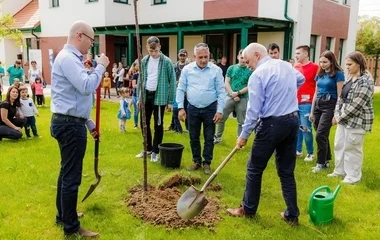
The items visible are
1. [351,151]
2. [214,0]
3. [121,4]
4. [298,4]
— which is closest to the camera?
[351,151]

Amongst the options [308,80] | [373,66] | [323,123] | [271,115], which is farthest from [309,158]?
[373,66]

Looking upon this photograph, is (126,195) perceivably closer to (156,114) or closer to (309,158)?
(156,114)

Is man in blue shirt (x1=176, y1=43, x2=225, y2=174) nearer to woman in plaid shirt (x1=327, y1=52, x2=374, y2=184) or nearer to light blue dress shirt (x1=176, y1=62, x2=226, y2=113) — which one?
light blue dress shirt (x1=176, y1=62, x2=226, y2=113)

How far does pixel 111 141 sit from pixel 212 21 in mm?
8279

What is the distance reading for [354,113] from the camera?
5066 mm

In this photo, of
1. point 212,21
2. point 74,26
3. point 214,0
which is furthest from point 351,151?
point 214,0

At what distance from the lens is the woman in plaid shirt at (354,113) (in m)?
5.03

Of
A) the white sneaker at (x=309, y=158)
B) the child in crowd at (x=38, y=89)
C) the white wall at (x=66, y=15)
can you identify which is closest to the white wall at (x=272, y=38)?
the white wall at (x=66, y=15)

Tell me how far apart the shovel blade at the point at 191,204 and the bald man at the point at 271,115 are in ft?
1.79

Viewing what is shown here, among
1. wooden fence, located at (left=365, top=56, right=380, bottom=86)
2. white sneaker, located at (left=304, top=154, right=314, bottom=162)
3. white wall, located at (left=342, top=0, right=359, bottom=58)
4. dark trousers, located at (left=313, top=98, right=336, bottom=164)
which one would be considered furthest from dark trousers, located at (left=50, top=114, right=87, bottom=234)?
wooden fence, located at (left=365, top=56, right=380, bottom=86)

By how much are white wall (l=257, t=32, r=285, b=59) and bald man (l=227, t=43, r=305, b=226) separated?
12101 mm

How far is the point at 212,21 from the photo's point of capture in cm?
1460

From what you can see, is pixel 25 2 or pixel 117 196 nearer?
pixel 117 196

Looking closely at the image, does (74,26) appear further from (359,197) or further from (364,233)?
(359,197)
